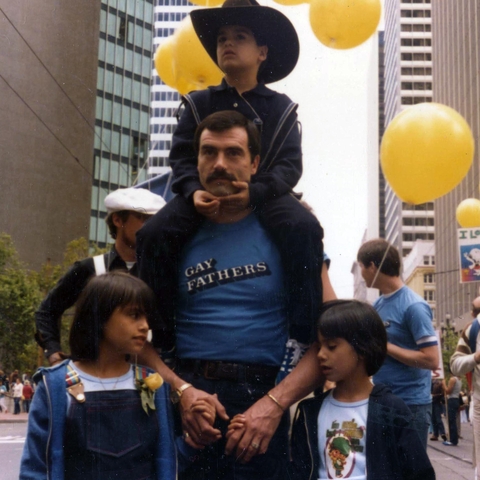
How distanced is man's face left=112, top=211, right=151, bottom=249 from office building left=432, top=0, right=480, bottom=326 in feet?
159

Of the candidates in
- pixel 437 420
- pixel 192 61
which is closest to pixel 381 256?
pixel 192 61

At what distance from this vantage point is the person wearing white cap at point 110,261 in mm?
3752

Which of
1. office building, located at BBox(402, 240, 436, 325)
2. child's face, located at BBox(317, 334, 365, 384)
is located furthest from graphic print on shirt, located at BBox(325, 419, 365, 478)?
office building, located at BBox(402, 240, 436, 325)

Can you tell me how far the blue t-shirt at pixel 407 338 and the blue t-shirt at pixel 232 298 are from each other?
2.32 meters

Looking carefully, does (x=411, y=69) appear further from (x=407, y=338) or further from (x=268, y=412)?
(x=268, y=412)

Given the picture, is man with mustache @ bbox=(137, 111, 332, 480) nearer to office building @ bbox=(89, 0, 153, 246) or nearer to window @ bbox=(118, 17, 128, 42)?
office building @ bbox=(89, 0, 153, 246)

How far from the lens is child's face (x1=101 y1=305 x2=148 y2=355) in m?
2.74

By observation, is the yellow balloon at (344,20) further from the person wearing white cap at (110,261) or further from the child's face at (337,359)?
the child's face at (337,359)

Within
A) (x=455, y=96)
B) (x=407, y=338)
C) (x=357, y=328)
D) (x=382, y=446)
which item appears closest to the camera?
(x=382, y=446)

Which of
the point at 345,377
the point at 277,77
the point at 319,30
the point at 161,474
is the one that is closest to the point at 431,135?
the point at 319,30

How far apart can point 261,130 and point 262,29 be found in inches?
16.4

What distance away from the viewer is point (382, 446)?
2852 millimetres

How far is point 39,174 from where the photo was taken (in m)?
55.6

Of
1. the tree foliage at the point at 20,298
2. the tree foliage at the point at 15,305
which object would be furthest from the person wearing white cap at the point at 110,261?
the tree foliage at the point at 15,305
